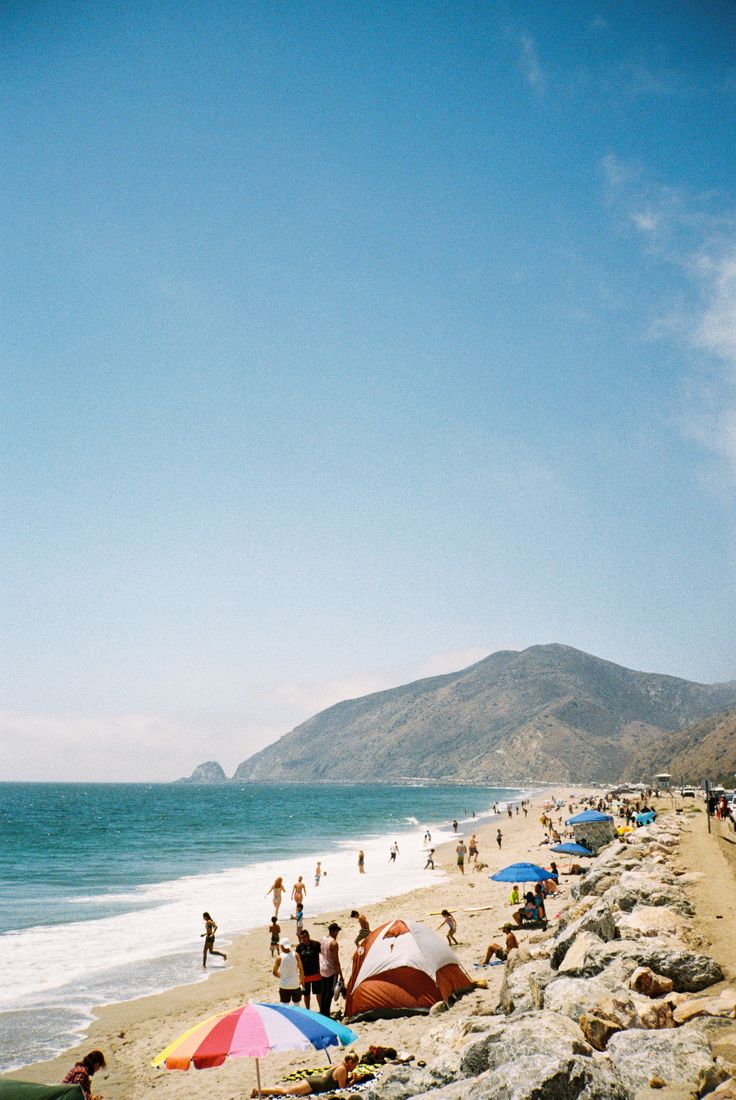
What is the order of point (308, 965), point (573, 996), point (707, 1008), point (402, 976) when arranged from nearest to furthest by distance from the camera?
point (707, 1008), point (573, 996), point (402, 976), point (308, 965)

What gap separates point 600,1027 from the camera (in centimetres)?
665

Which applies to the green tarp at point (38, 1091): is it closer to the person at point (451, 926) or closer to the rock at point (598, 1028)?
the rock at point (598, 1028)

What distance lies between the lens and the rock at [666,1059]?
5.39 meters

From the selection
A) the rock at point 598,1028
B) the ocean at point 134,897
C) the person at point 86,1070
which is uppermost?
the rock at point 598,1028

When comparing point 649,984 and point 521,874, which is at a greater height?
point 649,984

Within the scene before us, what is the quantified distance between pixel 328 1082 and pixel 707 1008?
510cm

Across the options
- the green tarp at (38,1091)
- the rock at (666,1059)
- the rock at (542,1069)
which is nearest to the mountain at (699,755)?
the rock at (666,1059)

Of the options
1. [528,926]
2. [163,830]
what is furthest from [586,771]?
[528,926]

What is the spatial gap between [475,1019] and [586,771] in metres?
207

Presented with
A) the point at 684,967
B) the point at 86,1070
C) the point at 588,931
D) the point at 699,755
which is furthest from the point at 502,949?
the point at 699,755

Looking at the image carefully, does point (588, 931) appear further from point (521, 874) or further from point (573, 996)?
point (521, 874)

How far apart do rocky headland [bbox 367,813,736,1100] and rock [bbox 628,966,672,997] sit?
0.01 m

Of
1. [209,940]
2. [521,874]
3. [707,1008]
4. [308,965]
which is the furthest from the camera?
[521,874]

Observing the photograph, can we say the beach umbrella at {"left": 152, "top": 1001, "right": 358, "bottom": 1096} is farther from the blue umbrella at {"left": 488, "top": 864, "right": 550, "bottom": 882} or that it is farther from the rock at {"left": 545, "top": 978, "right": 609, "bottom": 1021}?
the blue umbrella at {"left": 488, "top": 864, "right": 550, "bottom": 882}
